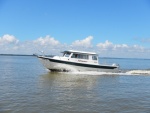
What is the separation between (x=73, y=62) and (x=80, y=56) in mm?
1427

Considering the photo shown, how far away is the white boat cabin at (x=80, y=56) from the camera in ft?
103

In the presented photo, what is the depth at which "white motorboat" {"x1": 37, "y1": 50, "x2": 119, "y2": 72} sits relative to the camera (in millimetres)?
30844

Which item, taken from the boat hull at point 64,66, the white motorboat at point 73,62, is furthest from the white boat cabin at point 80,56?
the boat hull at point 64,66

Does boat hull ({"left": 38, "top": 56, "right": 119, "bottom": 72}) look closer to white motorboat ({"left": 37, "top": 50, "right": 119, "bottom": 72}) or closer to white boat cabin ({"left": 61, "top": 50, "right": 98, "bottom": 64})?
white motorboat ({"left": 37, "top": 50, "right": 119, "bottom": 72})

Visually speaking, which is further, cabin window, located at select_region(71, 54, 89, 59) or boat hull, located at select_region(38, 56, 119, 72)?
cabin window, located at select_region(71, 54, 89, 59)

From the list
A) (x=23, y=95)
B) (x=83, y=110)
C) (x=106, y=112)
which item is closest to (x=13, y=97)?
(x=23, y=95)

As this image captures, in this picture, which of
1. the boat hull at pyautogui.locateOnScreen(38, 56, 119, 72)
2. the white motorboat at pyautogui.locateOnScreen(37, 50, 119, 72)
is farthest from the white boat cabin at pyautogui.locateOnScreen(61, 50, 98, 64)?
the boat hull at pyautogui.locateOnScreen(38, 56, 119, 72)

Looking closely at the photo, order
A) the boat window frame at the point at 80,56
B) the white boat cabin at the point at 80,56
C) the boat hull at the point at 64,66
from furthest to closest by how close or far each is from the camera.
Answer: the boat window frame at the point at 80,56 < the white boat cabin at the point at 80,56 < the boat hull at the point at 64,66

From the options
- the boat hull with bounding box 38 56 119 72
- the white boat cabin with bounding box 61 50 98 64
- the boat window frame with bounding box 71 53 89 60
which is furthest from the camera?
the boat window frame with bounding box 71 53 89 60

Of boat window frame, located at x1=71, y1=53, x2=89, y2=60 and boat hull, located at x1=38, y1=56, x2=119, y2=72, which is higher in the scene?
boat window frame, located at x1=71, y1=53, x2=89, y2=60

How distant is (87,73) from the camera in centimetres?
3166

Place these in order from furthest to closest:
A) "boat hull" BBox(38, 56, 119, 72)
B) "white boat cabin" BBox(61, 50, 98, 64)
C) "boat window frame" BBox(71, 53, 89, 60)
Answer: "boat window frame" BBox(71, 53, 89, 60) < "white boat cabin" BBox(61, 50, 98, 64) < "boat hull" BBox(38, 56, 119, 72)

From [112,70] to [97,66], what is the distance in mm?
2462

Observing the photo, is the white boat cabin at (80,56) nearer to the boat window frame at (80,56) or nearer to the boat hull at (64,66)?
the boat window frame at (80,56)
